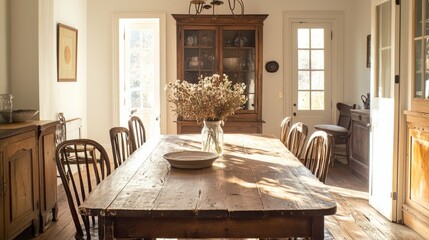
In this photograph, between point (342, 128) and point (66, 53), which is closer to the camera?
point (66, 53)

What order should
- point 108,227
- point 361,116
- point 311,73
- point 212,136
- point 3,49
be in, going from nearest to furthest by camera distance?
1. point 108,227
2. point 212,136
3. point 3,49
4. point 361,116
5. point 311,73

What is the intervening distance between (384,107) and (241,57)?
2.73m

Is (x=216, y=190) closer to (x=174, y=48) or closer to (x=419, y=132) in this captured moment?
(x=419, y=132)

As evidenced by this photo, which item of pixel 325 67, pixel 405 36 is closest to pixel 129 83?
pixel 325 67

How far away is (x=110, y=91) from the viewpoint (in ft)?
22.9

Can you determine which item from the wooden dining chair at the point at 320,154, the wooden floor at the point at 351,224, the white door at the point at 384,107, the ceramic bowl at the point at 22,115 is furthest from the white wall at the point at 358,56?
the ceramic bowl at the point at 22,115

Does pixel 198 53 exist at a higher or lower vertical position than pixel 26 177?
higher

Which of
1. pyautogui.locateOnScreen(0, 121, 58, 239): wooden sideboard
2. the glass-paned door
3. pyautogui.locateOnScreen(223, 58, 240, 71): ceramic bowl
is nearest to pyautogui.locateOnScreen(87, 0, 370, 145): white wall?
pyautogui.locateOnScreen(223, 58, 240, 71): ceramic bowl

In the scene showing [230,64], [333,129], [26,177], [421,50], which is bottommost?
[26,177]

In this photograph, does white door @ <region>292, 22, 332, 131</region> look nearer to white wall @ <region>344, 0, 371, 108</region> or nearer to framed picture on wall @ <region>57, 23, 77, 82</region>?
white wall @ <region>344, 0, 371, 108</region>

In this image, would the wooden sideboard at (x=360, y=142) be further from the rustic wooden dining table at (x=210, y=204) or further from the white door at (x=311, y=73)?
the rustic wooden dining table at (x=210, y=204)

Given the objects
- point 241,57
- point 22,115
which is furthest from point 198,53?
point 22,115

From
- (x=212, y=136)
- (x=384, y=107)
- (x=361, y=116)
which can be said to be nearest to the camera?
(x=212, y=136)

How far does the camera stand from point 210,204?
1.94 metres
